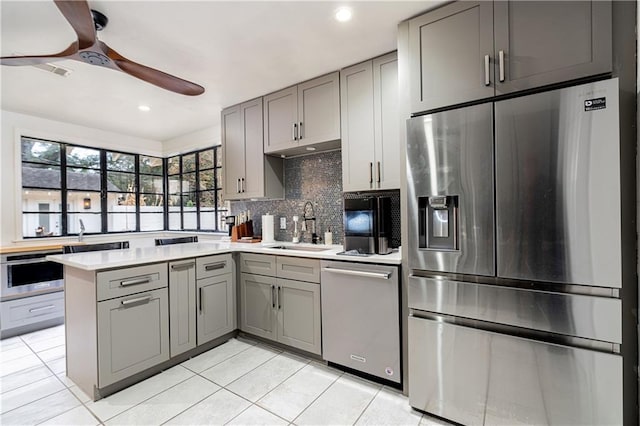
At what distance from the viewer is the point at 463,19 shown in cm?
171

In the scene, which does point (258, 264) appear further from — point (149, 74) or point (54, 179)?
point (54, 179)

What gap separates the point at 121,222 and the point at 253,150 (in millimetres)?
3241

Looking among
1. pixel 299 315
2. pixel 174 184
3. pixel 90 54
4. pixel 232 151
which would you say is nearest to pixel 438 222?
pixel 299 315

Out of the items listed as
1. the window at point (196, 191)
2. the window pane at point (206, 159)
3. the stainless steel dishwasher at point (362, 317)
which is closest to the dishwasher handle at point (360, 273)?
the stainless steel dishwasher at point (362, 317)

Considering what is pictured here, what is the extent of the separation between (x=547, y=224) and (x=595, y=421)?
944mm

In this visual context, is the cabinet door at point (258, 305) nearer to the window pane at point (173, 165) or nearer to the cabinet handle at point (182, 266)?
the cabinet handle at point (182, 266)

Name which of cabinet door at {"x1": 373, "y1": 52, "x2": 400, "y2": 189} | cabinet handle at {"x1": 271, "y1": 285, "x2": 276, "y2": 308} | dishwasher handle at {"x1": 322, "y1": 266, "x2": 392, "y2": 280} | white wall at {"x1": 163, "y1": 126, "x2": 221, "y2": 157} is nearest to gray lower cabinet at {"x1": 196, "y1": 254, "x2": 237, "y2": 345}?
→ cabinet handle at {"x1": 271, "y1": 285, "x2": 276, "y2": 308}

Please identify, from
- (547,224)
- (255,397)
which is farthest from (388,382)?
(547,224)

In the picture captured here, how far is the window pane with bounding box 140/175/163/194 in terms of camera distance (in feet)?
17.1

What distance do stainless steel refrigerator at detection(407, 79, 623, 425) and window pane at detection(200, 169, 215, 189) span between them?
3.57m

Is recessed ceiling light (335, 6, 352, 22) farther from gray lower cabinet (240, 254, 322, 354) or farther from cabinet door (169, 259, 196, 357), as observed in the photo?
cabinet door (169, 259, 196, 357)

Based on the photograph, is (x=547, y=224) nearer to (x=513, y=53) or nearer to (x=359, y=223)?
(x=513, y=53)

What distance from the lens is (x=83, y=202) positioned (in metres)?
4.44

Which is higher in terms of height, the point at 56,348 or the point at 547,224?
the point at 547,224
